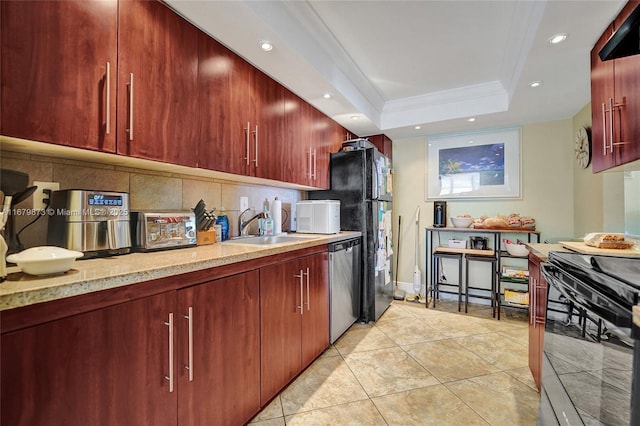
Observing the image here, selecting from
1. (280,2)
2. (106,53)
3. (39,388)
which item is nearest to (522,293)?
(280,2)

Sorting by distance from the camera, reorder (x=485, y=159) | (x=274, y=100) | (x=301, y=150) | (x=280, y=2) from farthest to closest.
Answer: (x=485, y=159)
(x=301, y=150)
(x=274, y=100)
(x=280, y=2)

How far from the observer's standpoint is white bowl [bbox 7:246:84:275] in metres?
0.80

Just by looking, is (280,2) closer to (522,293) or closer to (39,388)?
(39,388)

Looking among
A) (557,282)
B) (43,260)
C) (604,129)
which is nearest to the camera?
(43,260)

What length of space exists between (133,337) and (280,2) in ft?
6.27

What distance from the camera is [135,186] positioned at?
1.57m

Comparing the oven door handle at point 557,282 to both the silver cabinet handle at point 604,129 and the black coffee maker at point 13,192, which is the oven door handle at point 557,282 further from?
the black coffee maker at point 13,192

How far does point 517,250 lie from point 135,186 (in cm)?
367

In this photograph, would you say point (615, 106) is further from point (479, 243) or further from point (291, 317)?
point (291, 317)

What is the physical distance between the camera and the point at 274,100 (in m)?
2.14

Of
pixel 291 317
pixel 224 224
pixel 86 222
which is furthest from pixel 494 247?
pixel 86 222

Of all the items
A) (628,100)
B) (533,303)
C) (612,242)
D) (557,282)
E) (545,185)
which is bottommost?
(533,303)

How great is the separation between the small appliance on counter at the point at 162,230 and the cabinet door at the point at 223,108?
35 centimetres

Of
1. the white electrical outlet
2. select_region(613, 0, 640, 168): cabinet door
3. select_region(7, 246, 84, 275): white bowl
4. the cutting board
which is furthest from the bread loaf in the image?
the white electrical outlet
